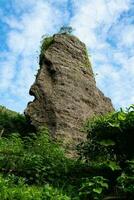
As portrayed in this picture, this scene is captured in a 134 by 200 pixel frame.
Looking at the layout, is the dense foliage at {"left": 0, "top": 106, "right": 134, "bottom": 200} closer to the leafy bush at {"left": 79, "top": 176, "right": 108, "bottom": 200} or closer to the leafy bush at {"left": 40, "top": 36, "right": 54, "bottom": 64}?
the leafy bush at {"left": 79, "top": 176, "right": 108, "bottom": 200}

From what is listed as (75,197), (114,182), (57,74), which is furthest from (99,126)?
(57,74)

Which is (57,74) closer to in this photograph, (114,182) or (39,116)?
(39,116)

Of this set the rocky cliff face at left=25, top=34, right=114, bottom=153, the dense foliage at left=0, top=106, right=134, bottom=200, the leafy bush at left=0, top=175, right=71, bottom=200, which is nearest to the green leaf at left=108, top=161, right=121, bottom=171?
the dense foliage at left=0, top=106, right=134, bottom=200

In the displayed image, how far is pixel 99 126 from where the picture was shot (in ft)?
38.9

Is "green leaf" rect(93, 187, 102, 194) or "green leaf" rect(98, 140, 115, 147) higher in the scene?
"green leaf" rect(98, 140, 115, 147)

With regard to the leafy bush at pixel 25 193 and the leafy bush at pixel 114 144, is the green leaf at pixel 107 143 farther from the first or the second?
the leafy bush at pixel 25 193

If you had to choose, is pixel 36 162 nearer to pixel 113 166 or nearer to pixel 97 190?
pixel 113 166

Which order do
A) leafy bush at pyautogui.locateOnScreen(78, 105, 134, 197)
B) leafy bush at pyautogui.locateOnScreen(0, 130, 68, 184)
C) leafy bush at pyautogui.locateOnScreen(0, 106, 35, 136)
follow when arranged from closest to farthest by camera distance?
leafy bush at pyautogui.locateOnScreen(78, 105, 134, 197) → leafy bush at pyautogui.locateOnScreen(0, 130, 68, 184) → leafy bush at pyautogui.locateOnScreen(0, 106, 35, 136)

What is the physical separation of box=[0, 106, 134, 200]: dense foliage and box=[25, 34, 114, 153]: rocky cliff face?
13.4ft

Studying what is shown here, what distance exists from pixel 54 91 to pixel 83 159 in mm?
6147

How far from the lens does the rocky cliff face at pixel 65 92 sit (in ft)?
58.9

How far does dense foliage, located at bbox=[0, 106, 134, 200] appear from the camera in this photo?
10477mm

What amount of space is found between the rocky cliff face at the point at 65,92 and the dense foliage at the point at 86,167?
4084mm

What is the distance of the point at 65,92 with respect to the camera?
747 inches
